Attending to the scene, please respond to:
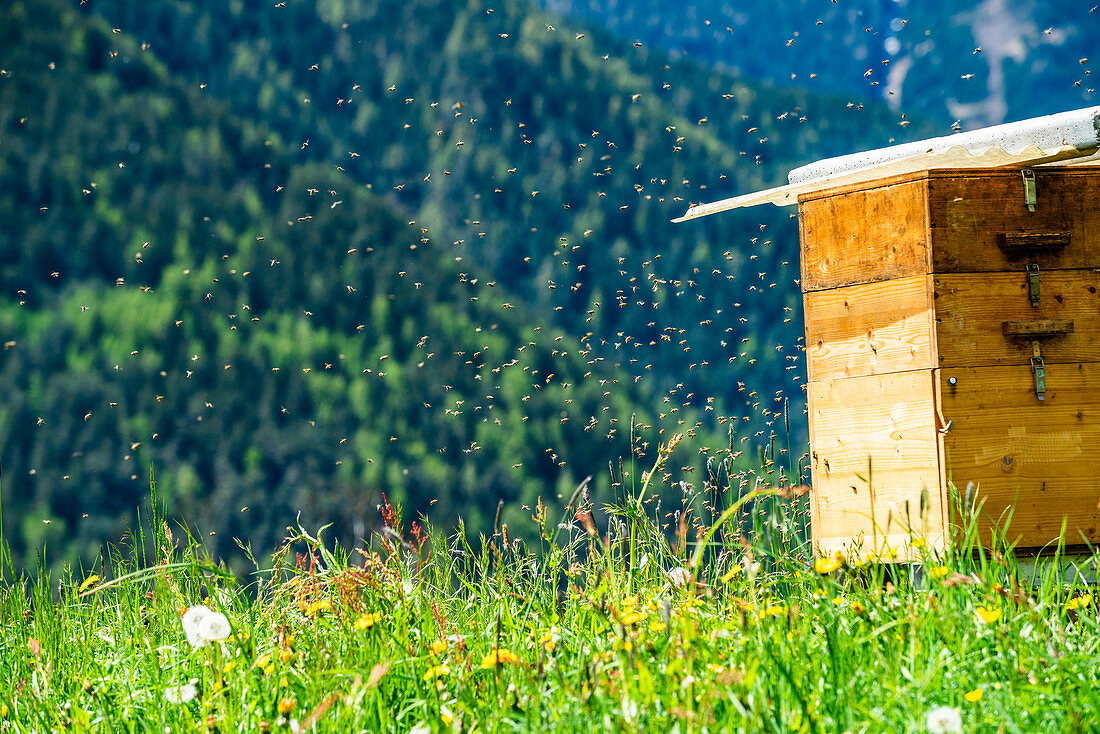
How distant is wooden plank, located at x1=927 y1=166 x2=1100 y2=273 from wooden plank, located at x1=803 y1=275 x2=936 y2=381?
17cm

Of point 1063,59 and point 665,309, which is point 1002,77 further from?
point 665,309

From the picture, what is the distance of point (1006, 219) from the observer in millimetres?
3758

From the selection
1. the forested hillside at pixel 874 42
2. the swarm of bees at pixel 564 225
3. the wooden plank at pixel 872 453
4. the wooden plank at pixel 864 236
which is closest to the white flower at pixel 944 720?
the wooden plank at pixel 872 453

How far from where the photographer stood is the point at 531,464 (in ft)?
179

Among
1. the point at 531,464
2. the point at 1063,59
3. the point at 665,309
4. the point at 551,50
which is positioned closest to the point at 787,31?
the point at 1063,59

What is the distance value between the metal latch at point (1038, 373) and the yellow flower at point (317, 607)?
107 inches

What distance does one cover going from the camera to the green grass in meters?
1.98

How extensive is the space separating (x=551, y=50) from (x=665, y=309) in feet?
108

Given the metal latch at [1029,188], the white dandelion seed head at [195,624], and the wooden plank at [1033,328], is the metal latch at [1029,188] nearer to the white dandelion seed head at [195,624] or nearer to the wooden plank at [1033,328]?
the wooden plank at [1033,328]

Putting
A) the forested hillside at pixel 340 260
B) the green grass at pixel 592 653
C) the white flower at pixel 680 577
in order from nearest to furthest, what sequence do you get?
the green grass at pixel 592 653, the white flower at pixel 680 577, the forested hillside at pixel 340 260

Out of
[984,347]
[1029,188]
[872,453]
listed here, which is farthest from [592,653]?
[1029,188]

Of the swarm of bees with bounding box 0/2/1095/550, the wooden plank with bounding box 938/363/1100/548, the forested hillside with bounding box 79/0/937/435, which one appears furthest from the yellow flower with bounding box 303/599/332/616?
the forested hillside with bounding box 79/0/937/435

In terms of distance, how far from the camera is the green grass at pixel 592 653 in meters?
1.98

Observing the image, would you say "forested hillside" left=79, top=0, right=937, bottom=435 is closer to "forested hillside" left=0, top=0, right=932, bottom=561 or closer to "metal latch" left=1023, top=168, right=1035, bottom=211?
"forested hillside" left=0, top=0, right=932, bottom=561
